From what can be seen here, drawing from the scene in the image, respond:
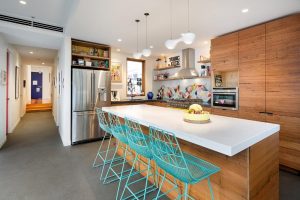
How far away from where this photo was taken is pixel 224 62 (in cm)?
351

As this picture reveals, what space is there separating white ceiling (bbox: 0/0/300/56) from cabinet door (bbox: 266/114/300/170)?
1.73 metres

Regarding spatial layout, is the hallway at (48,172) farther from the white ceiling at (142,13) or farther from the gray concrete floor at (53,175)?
the white ceiling at (142,13)

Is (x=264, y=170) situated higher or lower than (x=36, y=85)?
lower

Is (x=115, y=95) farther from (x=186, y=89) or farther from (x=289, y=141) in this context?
(x=289, y=141)

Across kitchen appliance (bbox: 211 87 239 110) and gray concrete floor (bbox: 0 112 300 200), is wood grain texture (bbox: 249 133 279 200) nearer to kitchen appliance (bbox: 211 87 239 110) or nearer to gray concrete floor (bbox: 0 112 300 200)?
gray concrete floor (bbox: 0 112 300 200)

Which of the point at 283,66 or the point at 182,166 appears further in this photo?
the point at 283,66

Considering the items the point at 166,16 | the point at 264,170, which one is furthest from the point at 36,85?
the point at 264,170

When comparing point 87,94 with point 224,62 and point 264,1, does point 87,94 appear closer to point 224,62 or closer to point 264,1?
point 224,62

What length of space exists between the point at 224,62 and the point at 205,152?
8.37 ft

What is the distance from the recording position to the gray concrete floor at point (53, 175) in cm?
208

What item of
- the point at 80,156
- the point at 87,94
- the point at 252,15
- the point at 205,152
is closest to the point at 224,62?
the point at 252,15

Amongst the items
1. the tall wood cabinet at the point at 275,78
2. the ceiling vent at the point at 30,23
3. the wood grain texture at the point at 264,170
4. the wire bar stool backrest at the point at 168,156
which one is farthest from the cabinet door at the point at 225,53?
the ceiling vent at the point at 30,23

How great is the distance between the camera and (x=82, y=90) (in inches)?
157

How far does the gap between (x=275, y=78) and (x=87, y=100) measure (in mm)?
3975
